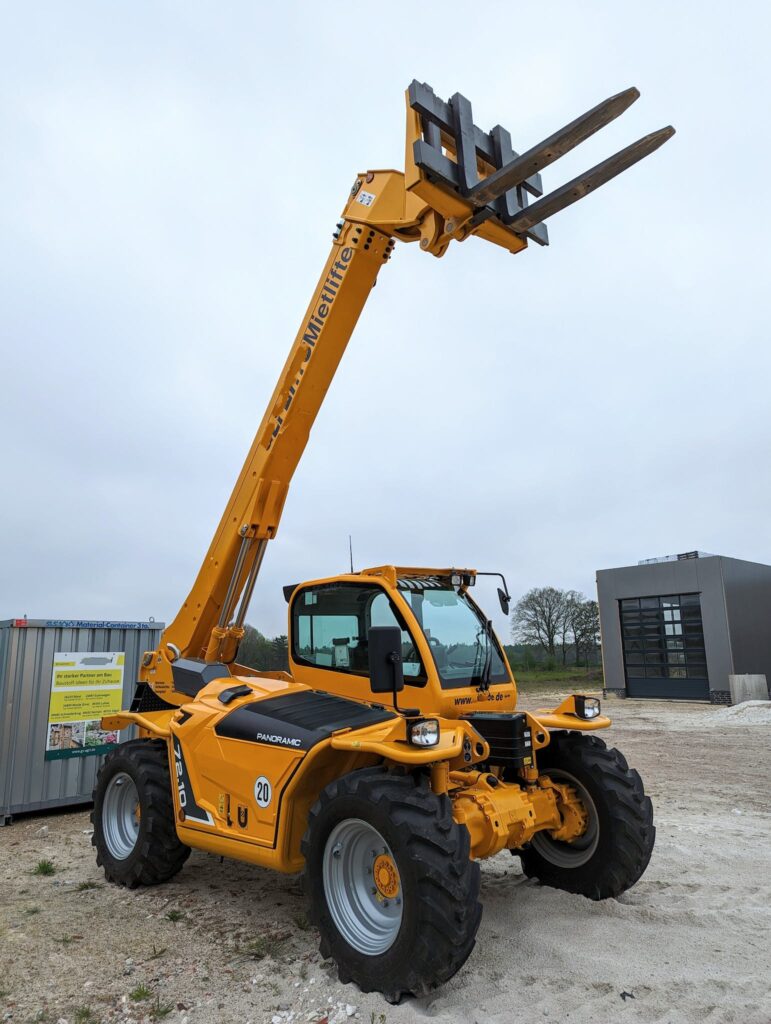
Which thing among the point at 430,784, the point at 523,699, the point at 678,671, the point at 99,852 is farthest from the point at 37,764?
the point at 678,671

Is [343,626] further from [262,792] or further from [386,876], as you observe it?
[386,876]

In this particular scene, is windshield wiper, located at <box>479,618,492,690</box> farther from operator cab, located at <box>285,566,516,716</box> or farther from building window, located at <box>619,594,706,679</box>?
building window, located at <box>619,594,706,679</box>

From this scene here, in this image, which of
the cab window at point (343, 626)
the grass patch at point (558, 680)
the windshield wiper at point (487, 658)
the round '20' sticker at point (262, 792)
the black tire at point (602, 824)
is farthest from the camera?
the grass patch at point (558, 680)

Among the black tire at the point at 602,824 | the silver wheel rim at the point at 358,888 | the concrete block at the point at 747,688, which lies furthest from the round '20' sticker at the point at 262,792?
the concrete block at the point at 747,688

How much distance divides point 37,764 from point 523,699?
19596mm

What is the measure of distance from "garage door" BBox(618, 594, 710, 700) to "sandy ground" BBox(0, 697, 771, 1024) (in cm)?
1946

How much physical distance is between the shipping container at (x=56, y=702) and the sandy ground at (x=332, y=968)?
1.68 meters

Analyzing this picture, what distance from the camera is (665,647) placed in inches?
1027

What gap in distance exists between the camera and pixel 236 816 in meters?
4.97

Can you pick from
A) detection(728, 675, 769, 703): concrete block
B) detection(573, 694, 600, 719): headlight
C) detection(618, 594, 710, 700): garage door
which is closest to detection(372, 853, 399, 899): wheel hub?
detection(573, 694, 600, 719): headlight

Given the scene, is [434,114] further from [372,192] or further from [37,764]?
[37,764]

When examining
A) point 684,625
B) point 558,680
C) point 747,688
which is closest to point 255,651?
point 747,688

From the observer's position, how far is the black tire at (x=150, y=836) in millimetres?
5797

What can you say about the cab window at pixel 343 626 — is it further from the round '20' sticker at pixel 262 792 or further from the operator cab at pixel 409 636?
the round '20' sticker at pixel 262 792
